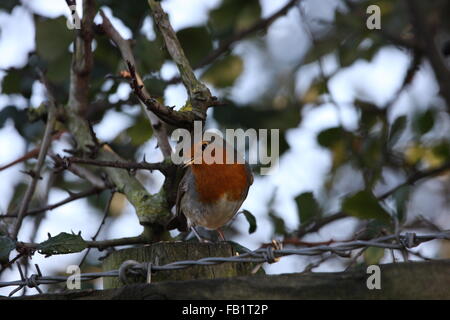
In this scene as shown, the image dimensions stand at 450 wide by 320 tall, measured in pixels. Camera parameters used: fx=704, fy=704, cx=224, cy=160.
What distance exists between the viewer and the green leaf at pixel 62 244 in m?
1.90

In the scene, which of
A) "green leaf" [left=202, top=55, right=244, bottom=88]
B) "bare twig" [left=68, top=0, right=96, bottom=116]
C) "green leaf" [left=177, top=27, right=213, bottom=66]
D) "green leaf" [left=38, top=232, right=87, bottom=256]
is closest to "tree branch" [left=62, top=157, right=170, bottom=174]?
"green leaf" [left=38, top=232, right=87, bottom=256]

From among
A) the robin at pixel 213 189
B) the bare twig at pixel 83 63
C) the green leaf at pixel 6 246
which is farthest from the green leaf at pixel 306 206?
the green leaf at pixel 6 246

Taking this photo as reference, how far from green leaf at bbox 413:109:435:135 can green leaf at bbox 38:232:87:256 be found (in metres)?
1.64

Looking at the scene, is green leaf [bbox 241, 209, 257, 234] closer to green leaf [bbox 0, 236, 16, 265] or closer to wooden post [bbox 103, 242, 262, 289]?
wooden post [bbox 103, 242, 262, 289]

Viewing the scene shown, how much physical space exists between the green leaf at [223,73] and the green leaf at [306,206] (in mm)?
750

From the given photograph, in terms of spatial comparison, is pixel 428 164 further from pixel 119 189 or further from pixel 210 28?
pixel 119 189

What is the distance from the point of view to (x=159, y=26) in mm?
2398

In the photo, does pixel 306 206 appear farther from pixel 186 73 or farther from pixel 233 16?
pixel 233 16

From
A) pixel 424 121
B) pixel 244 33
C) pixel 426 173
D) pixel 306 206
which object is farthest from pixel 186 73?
pixel 426 173

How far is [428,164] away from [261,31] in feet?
3.63

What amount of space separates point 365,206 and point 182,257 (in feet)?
2.55

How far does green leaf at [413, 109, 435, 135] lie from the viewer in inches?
116

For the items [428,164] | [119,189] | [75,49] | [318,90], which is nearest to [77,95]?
[75,49]

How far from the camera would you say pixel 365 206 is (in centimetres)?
232
